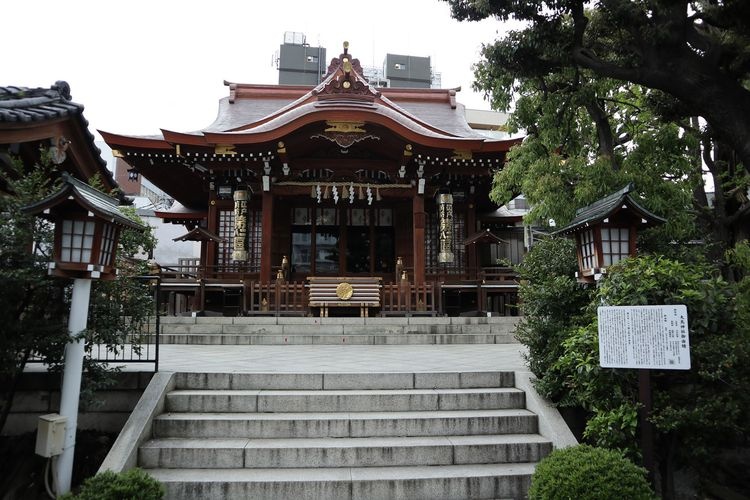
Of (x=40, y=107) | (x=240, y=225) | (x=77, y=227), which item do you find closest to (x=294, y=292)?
(x=240, y=225)

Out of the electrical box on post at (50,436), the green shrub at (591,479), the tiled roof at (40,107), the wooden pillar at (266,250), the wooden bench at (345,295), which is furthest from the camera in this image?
the wooden pillar at (266,250)

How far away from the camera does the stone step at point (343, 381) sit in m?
5.63

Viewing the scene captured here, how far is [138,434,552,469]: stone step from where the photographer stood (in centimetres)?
460

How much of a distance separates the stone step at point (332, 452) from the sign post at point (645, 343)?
1099 millimetres

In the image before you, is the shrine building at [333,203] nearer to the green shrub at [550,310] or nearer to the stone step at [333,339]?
the stone step at [333,339]

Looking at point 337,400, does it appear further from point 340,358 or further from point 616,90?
point 616,90

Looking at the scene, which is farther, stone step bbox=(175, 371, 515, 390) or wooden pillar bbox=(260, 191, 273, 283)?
wooden pillar bbox=(260, 191, 273, 283)

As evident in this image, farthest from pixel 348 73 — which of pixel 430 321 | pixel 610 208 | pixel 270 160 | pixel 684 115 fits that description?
pixel 610 208

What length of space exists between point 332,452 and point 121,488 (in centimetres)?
184

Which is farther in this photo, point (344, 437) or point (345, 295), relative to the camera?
point (345, 295)

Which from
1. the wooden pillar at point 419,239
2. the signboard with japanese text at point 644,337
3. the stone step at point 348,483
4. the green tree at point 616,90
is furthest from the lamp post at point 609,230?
the wooden pillar at point 419,239

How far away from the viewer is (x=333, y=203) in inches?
623

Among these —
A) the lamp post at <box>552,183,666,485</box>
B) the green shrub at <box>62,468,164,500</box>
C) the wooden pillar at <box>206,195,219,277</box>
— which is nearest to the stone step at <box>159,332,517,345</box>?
the wooden pillar at <box>206,195,219,277</box>

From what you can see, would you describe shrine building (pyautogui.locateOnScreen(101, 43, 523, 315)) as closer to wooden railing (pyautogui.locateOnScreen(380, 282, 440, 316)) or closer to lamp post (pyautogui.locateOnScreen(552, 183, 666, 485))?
wooden railing (pyautogui.locateOnScreen(380, 282, 440, 316))
